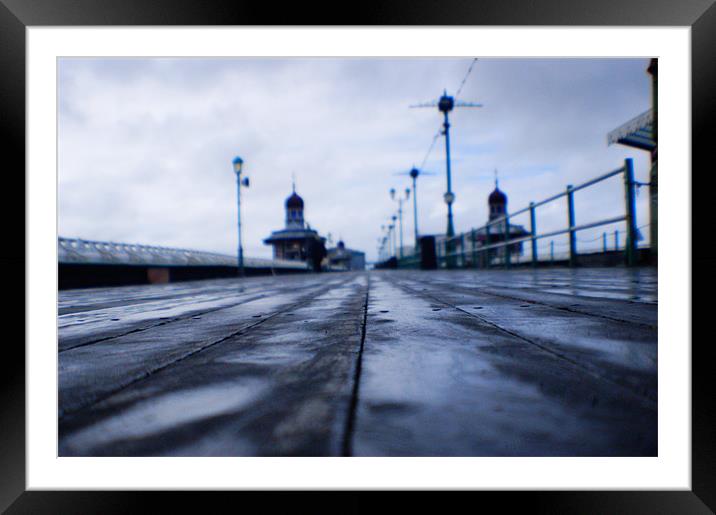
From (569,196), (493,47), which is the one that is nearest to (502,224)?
Result: (569,196)

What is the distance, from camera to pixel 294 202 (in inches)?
3415

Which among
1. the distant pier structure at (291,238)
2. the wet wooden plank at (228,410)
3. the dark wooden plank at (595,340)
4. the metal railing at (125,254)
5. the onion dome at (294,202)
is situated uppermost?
the onion dome at (294,202)

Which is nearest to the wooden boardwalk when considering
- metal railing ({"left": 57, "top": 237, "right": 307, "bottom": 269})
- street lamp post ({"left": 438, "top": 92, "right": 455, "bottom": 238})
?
metal railing ({"left": 57, "top": 237, "right": 307, "bottom": 269})

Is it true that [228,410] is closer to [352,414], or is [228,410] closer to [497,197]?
[352,414]

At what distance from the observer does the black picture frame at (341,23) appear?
0.87m

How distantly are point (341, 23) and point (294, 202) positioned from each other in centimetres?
8726

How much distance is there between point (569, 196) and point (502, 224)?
3.33 metres

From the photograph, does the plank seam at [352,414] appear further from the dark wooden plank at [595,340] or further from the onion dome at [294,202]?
the onion dome at [294,202]

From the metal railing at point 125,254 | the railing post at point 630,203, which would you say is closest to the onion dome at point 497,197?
the metal railing at point 125,254

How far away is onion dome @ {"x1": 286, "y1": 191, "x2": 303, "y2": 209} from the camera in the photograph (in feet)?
285

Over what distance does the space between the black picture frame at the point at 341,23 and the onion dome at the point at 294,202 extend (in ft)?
285

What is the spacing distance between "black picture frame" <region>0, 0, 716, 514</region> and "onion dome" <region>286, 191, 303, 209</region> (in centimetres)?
8699

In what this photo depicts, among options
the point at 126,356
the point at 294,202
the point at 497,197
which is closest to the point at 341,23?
the point at 126,356

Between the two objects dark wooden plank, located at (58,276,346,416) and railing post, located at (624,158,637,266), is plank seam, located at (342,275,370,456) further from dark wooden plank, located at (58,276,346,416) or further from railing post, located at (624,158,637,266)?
railing post, located at (624,158,637,266)
